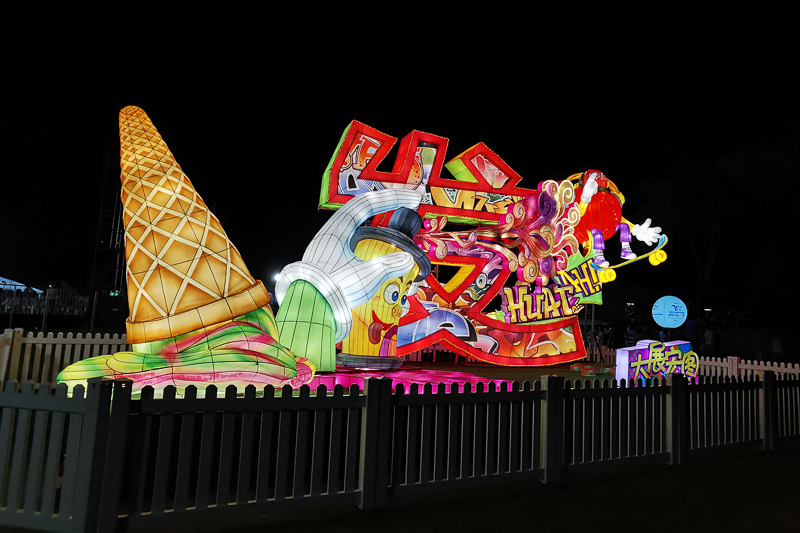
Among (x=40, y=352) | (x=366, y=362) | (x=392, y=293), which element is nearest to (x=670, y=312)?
(x=392, y=293)

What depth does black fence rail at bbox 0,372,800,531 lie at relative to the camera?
3631mm

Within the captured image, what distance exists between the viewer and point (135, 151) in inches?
332

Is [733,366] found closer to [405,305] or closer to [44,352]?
[405,305]

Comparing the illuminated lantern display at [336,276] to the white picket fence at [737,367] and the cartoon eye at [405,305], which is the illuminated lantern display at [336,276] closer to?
the cartoon eye at [405,305]

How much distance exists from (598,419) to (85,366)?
18.7 feet

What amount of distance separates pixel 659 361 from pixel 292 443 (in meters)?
7.34

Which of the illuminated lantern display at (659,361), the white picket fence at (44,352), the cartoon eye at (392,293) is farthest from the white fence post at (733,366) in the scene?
the cartoon eye at (392,293)

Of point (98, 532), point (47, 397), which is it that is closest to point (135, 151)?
point (47, 397)

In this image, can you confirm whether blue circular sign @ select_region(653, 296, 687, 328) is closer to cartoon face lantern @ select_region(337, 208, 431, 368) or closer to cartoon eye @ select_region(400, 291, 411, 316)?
cartoon face lantern @ select_region(337, 208, 431, 368)

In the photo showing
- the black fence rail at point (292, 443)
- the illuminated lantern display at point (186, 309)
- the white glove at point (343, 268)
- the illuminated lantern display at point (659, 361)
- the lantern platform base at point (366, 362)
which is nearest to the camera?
the black fence rail at point (292, 443)

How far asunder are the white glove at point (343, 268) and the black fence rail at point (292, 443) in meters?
3.94

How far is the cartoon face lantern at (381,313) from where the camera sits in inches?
446

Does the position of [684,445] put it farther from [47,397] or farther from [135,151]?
[135,151]

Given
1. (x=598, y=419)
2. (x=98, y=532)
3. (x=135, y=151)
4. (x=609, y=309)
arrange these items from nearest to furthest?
(x=98, y=532), (x=598, y=419), (x=135, y=151), (x=609, y=309)
